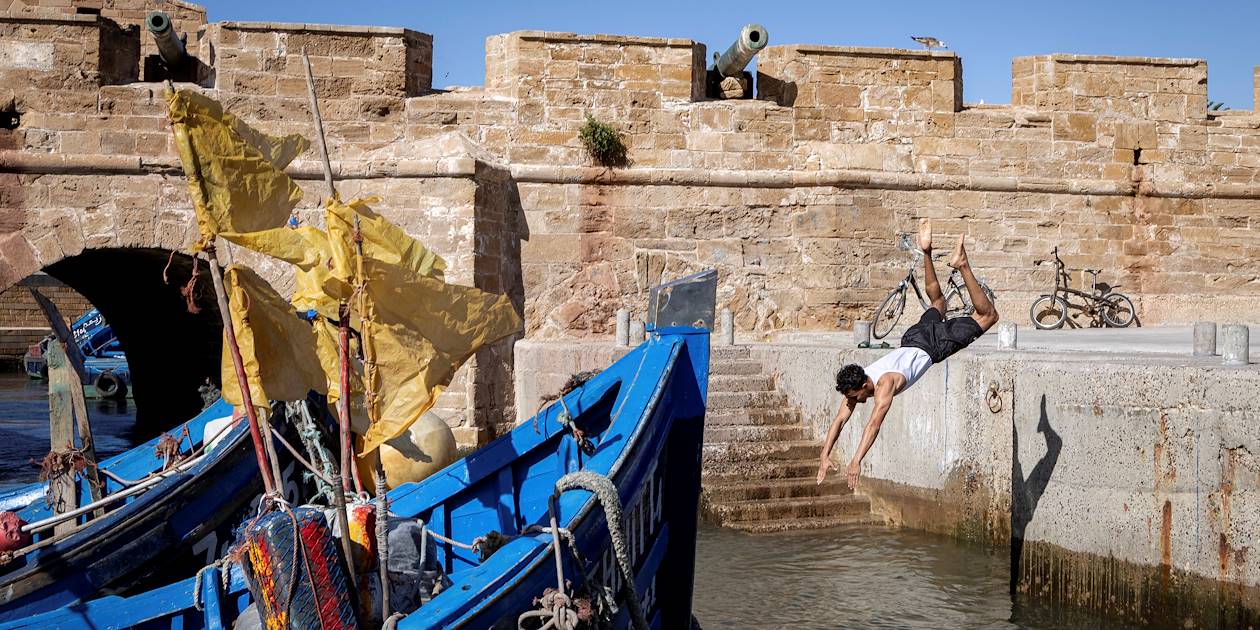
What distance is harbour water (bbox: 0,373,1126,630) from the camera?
7.78 meters

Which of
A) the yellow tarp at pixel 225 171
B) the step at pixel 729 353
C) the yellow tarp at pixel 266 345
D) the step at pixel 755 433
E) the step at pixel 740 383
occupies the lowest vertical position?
the step at pixel 755 433

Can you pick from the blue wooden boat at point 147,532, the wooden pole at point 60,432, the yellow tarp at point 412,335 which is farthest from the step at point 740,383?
the yellow tarp at point 412,335

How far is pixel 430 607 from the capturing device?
4.21 meters

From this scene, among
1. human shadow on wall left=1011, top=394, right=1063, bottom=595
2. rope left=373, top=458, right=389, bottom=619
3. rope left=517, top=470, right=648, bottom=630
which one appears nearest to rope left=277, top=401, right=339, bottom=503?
rope left=517, top=470, right=648, bottom=630

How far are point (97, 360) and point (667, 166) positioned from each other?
16965 millimetres

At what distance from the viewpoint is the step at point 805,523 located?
391 inches

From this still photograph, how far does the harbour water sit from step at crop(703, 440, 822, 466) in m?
0.86

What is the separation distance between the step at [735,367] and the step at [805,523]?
2.05m

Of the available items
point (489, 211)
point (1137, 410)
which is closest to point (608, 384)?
point (1137, 410)

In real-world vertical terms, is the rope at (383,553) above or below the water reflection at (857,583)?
above

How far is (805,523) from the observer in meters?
10.0

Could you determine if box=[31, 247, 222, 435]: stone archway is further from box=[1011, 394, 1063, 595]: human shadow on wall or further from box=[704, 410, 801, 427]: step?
box=[1011, 394, 1063, 595]: human shadow on wall

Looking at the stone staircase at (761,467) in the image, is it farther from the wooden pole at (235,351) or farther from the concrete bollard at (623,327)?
the wooden pole at (235,351)

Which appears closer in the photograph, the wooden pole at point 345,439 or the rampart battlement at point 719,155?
the wooden pole at point 345,439
